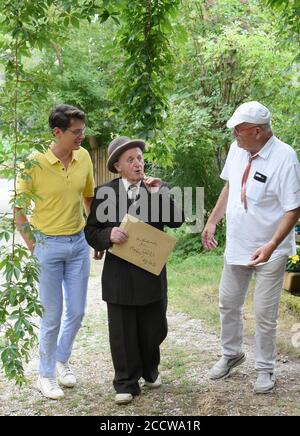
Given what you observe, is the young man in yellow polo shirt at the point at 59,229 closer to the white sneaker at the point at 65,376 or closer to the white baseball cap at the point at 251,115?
the white sneaker at the point at 65,376

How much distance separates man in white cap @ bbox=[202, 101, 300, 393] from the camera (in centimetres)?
376

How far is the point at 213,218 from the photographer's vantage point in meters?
4.34

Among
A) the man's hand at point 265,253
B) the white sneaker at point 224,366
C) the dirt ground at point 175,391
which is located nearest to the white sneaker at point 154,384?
the dirt ground at point 175,391

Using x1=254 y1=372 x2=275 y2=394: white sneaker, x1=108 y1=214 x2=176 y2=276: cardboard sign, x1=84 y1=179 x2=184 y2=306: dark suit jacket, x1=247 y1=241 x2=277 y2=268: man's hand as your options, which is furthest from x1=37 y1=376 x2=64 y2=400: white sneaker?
x1=247 y1=241 x2=277 y2=268: man's hand

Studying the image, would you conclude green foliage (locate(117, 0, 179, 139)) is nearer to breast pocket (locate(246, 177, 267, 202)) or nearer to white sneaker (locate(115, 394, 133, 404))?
breast pocket (locate(246, 177, 267, 202))

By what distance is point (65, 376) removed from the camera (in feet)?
13.7

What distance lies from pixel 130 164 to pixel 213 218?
92 cm

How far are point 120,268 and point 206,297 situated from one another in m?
3.32

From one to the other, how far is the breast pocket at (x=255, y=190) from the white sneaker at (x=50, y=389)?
1.88 m

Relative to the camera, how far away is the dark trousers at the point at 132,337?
3.82 metres

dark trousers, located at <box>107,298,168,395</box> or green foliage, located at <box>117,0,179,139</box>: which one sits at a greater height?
green foliage, located at <box>117,0,179,139</box>

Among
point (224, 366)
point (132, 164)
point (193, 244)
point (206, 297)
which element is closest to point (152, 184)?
point (132, 164)

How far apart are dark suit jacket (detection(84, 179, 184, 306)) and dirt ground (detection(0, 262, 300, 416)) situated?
2.35 ft
